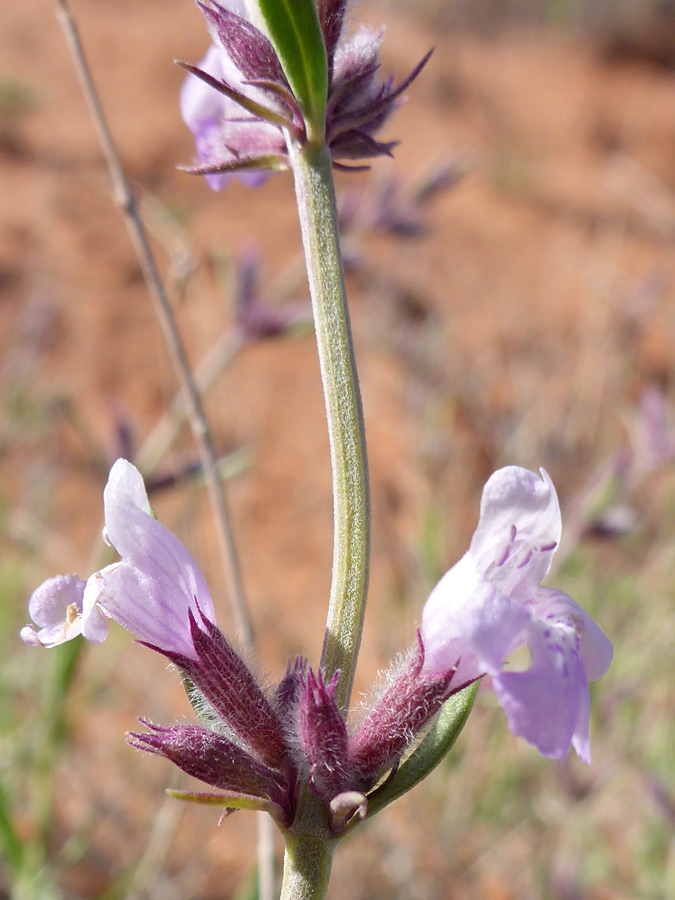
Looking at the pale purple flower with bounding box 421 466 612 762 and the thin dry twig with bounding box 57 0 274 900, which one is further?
the thin dry twig with bounding box 57 0 274 900

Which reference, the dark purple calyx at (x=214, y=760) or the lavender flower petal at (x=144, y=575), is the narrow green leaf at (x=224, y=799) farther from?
the lavender flower petal at (x=144, y=575)

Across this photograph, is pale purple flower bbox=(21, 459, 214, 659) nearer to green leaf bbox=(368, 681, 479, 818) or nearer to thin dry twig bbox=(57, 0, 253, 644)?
green leaf bbox=(368, 681, 479, 818)

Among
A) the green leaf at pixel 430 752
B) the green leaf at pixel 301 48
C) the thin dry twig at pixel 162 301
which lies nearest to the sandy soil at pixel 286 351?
the thin dry twig at pixel 162 301

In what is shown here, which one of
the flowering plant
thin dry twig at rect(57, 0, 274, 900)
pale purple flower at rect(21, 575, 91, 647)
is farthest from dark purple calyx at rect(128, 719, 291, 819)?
thin dry twig at rect(57, 0, 274, 900)

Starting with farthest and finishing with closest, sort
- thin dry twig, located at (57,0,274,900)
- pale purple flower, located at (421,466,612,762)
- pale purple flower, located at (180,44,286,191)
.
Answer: thin dry twig, located at (57,0,274,900)
pale purple flower, located at (180,44,286,191)
pale purple flower, located at (421,466,612,762)

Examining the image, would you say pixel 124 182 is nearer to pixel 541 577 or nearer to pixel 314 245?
pixel 314 245

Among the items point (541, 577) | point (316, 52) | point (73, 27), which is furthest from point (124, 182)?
point (541, 577)
